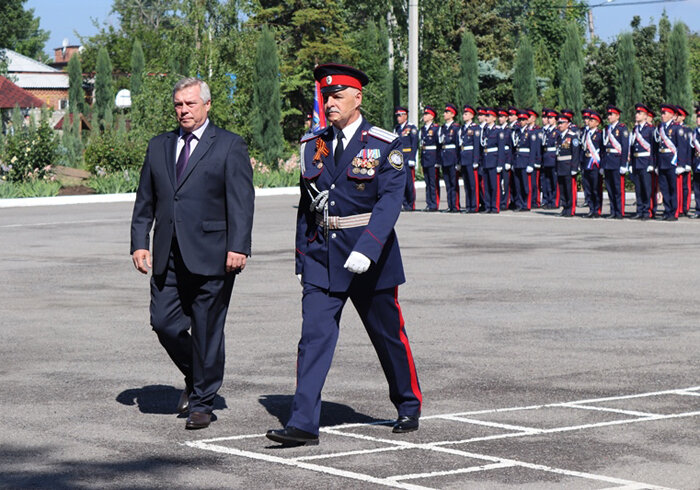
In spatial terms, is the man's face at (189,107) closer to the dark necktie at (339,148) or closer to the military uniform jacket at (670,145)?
the dark necktie at (339,148)

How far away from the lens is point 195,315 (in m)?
7.82

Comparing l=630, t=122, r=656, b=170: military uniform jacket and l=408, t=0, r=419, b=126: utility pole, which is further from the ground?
l=408, t=0, r=419, b=126: utility pole

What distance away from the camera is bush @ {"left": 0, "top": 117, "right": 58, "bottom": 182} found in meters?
35.9

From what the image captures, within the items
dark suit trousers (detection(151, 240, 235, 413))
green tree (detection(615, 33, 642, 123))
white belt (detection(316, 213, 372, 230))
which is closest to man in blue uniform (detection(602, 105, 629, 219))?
dark suit trousers (detection(151, 240, 235, 413))

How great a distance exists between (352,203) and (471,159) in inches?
830

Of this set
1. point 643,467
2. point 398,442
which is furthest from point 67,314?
point 643,467

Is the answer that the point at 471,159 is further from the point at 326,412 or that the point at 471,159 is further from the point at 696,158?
the point at 326,412

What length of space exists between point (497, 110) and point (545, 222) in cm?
597

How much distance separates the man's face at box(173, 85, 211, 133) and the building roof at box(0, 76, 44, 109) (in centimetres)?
5191

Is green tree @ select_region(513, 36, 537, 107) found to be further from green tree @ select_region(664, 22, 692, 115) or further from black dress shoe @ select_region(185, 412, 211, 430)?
black dress shoe @ select_region(185, 412, 211, 430)

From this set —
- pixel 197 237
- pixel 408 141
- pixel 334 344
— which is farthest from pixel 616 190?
pixel 334 344

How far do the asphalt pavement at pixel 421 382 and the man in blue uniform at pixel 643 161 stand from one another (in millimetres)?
8227

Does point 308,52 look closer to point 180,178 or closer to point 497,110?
point 497,110

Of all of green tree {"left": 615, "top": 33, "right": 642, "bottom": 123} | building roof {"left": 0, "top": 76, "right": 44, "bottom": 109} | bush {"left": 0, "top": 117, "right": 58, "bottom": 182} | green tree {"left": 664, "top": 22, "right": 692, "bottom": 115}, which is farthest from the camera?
building roof {"left": 0, "top": 76, "right": 44, "bottom": 109}
